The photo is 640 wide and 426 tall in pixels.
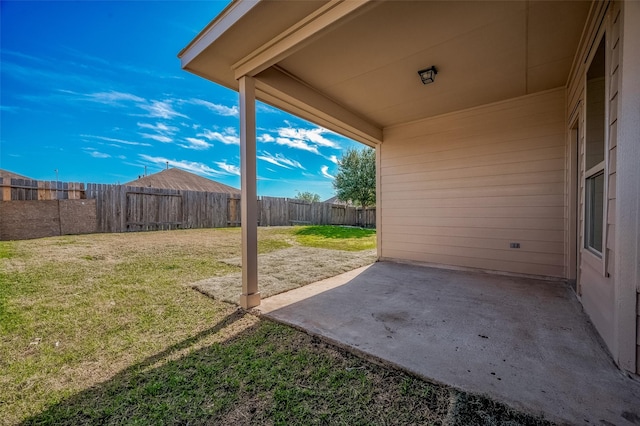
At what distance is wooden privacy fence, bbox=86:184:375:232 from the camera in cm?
761

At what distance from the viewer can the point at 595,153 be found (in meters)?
2.17

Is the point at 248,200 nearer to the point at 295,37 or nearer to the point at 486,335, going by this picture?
the point at 295,37

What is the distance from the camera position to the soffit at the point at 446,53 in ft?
6.98

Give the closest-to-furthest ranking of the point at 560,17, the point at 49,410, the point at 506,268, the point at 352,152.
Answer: the point at 49,410
the point at 560,17
the point at 506,268
the point at 352,152

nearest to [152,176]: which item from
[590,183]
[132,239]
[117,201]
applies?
[117,201]

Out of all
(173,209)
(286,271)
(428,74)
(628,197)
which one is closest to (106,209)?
(173,209)

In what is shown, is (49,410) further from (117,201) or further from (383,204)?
(117,201)

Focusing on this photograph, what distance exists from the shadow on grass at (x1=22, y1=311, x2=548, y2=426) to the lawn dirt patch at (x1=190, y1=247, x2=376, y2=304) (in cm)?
116

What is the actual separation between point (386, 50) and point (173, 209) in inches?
356

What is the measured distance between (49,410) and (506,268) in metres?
4.91

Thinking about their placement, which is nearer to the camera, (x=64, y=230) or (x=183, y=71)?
(x=183, y=71)

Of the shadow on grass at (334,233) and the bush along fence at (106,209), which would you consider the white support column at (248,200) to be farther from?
the shadow on grass at (334,233)

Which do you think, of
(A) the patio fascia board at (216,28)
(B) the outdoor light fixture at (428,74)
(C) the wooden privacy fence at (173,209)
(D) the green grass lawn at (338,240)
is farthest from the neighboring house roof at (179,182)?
(B) the outdoor light fixture at (428,74)

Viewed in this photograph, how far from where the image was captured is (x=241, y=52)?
248 centimetres
